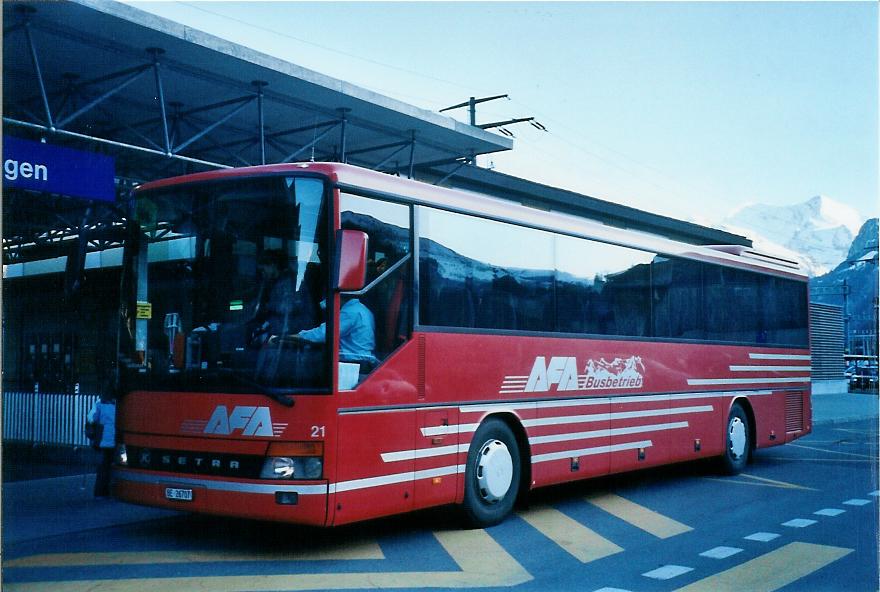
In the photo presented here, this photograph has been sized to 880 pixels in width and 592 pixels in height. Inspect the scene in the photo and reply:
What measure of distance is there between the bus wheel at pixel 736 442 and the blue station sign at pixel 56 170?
9583 mm

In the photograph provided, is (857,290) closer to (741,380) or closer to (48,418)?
(741,380)

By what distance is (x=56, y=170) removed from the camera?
11.1 metres

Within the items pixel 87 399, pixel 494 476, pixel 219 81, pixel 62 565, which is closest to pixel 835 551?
pixel 494 476

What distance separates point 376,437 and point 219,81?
7.34 m

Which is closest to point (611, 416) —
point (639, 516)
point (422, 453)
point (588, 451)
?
point (588, 451)

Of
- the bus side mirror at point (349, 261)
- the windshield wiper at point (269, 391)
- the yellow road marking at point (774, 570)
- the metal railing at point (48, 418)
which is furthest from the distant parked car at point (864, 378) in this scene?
the windshield wiper at point (269, 391)

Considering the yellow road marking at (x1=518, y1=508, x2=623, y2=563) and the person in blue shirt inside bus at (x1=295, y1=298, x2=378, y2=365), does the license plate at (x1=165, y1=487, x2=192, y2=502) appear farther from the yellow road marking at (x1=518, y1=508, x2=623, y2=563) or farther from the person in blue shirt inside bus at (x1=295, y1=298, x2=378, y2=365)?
the yellow road marking at (x1=518, y1=508, x2=623, y2=563)

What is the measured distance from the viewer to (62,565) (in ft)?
24.0

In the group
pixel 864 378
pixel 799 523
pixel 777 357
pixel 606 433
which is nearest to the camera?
pixel 799 523

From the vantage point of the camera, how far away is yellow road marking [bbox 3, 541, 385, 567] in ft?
24.4

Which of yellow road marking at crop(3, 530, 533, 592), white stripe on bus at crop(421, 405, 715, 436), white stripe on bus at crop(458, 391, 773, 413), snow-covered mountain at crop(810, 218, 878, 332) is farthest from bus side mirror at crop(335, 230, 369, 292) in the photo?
snow-covered mountain at crop(810, 218, 878, 332)

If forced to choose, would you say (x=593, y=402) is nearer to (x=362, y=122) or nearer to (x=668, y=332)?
(x=668, y=332)

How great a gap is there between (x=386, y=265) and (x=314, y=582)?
278cm

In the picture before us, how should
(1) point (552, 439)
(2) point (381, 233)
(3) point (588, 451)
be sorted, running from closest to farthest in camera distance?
(2) point (381, 233) → (1) point (552, 439) → (3) point (588, 451)
